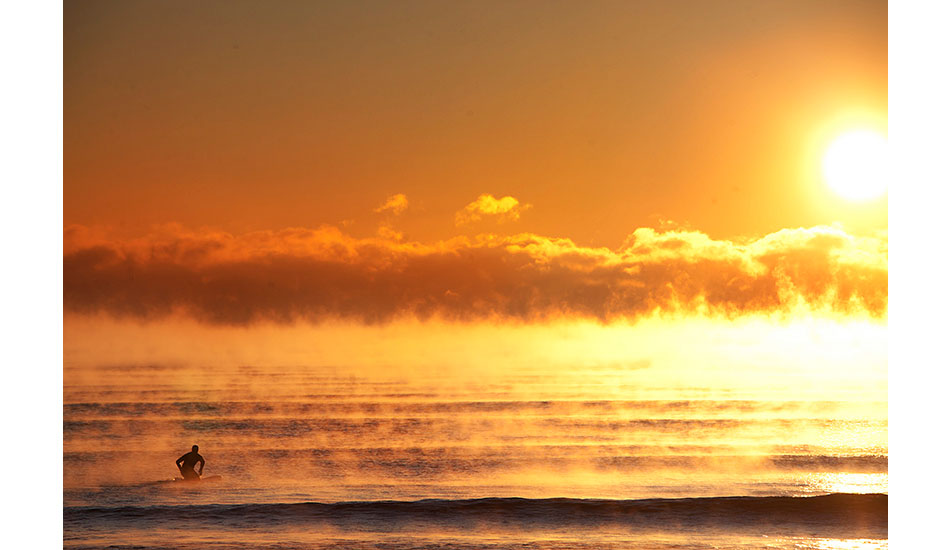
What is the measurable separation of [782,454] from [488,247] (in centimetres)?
166

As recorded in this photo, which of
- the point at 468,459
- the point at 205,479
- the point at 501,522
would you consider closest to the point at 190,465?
the point at 205,479

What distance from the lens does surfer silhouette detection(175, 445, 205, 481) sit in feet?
13.4

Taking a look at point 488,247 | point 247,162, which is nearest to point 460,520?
point 488,247

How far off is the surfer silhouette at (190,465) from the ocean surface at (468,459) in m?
0.04

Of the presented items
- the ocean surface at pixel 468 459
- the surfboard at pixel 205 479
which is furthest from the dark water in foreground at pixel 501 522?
the surfboard at pixel 205 479

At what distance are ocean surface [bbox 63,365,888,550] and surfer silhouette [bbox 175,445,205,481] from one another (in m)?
0.04

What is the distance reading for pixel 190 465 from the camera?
4098 millimetres

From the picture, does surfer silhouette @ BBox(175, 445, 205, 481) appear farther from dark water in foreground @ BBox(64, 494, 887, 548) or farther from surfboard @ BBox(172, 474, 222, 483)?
dark water in foreground @ BBox(64, 494, 887, 548)

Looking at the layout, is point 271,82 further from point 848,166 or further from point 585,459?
point 848,166

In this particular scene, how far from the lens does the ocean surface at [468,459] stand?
4059 millimetres

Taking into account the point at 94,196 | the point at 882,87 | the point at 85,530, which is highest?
the point at 882,87

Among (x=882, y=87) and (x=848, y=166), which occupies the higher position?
(x=882, y=87)
